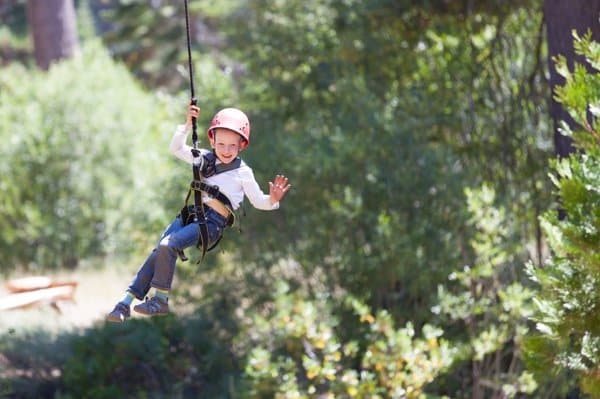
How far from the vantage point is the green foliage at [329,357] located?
7883 mm

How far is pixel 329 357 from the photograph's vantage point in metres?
8.00

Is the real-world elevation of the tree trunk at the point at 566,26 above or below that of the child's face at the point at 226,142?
above

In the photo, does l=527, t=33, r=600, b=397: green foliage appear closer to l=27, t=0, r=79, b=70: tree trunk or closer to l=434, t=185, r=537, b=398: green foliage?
l=434, t=185, r=537, b=398: green foliage

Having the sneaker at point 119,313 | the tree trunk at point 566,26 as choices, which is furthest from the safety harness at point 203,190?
the tree trunk at point 566,26

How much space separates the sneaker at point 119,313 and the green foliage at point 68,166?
371 inches

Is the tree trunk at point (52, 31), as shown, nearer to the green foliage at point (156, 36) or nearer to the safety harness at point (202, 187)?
the green foliage at point (156, 36)

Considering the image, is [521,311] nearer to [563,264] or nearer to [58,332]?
[563,264]

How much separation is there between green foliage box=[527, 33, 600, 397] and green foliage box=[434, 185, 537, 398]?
2408mm

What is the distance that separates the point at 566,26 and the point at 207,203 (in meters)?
3.92

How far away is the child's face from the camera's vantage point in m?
3.98

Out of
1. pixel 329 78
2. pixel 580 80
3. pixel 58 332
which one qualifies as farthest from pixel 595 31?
pixel 58 332

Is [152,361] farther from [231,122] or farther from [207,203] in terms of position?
[231,122]

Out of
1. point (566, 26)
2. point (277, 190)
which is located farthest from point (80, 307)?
point (277, 190)

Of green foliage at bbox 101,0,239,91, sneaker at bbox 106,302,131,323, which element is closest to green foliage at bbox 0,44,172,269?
green foliage at bbox 101,0,239,91
